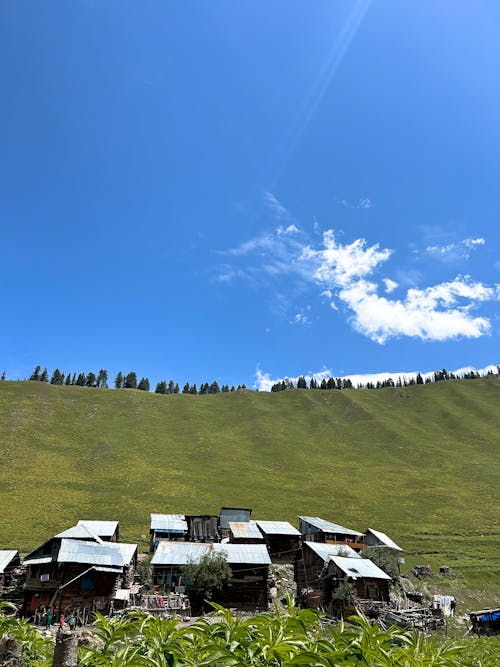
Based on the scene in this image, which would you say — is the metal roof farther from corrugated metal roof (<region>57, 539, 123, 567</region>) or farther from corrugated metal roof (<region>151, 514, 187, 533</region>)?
corrugated metal roof (<region>151, 514, 187, 533</region>)

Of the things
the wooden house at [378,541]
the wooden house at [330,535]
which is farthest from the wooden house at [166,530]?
the wooden house at [378,541]

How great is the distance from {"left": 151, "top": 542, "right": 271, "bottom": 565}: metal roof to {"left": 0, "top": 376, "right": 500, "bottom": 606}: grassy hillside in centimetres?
2465

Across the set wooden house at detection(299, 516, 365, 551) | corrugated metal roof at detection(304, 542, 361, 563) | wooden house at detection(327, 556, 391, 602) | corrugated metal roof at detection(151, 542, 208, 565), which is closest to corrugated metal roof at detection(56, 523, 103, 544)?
corrugated metal roof at detection(151, 542, 208, 565)

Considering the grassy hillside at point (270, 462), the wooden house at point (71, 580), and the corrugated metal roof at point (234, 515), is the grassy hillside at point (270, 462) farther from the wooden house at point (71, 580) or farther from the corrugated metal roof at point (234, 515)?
the wooden house at point (71, 580)

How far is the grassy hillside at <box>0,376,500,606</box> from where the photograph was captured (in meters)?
77.6

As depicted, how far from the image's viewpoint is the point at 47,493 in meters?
85.9

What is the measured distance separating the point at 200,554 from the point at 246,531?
1777cm

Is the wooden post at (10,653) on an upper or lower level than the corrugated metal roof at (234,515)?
lower

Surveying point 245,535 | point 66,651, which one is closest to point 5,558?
point 245,535

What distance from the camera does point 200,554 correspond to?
45.6m

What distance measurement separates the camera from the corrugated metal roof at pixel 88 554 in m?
40.8

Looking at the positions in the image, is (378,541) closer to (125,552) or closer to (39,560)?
(125,552)

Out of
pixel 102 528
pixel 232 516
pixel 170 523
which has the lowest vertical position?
pixel 102 528

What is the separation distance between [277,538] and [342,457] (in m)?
67.0
